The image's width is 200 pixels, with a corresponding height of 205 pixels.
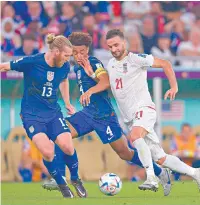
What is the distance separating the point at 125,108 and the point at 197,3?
29.5ft

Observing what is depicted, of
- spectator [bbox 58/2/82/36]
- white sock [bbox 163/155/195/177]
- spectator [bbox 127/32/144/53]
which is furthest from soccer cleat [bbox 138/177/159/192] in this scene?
spectator [bbox 58/2/82/36]

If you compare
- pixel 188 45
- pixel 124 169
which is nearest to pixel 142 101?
pixel 124 169

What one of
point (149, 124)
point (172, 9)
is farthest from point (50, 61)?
point (172, 9)

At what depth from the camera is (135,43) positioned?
18656mm

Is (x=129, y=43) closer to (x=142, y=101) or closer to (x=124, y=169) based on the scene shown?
(x=124, y=169)

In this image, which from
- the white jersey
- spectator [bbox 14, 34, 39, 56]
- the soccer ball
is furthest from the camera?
spectator [bbox 14, 34, 39, 56]

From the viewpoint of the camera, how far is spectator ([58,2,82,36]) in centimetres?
1936

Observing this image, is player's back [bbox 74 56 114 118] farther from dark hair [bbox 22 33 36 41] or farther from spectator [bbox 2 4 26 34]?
spectator [bbox 2 4 26 34]

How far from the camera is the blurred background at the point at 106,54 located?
17656 mm

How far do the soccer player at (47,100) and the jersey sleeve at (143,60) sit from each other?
2.94ft

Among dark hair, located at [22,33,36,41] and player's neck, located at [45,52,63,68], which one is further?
dark hair, located at [22,33,36,41]

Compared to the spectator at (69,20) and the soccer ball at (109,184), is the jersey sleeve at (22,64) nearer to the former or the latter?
the soccer ball at (109,184)

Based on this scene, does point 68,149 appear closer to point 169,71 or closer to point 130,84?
point 130,84

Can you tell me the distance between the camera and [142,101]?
1175 centimetres
